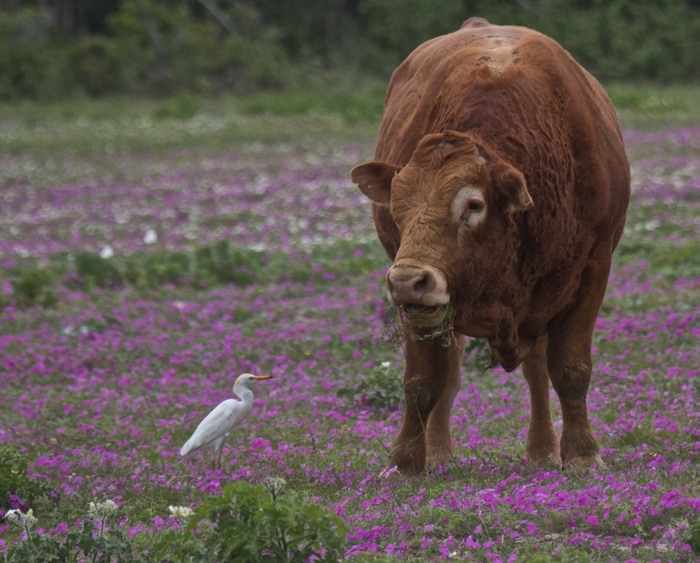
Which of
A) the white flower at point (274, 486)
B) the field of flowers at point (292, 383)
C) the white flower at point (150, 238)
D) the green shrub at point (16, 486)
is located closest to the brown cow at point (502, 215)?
the field of flowers at point (292, 383)

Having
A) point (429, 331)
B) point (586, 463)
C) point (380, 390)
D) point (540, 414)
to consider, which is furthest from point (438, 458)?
point (380, 390)

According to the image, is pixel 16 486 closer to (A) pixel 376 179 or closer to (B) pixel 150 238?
(A) pixel 376 179

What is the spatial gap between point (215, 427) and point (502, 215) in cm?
249

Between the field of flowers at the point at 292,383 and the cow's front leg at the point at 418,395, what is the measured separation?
0.56ft

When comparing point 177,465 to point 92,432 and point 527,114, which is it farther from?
point 527,114

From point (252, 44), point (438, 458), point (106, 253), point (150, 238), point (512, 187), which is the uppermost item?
point (512, 187)

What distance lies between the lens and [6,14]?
127 feet

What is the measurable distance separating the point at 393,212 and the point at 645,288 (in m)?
6.87

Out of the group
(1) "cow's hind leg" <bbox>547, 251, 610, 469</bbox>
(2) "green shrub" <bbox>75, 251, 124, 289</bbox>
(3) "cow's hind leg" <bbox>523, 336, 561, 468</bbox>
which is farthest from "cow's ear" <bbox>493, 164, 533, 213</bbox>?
(2) "green shrub" <bbox>75, 251, 124, 289</bbox>

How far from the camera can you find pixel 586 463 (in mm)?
7090

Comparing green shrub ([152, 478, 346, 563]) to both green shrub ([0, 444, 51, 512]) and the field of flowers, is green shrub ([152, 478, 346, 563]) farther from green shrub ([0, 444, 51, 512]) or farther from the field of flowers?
green shrub ([0, 444, 51, 512])

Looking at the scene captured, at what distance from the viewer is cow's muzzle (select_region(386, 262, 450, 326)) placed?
5.78 meters

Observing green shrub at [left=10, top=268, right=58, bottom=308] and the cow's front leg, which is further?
green shrub at [left=10, top=268, right=58, bottom=308]

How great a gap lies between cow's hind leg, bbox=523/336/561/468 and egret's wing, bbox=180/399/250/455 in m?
1.75
